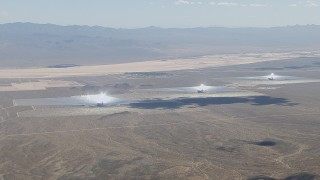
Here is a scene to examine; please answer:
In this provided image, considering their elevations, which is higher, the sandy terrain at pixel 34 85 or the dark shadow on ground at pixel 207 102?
the sandy terrain at pixel 34 85

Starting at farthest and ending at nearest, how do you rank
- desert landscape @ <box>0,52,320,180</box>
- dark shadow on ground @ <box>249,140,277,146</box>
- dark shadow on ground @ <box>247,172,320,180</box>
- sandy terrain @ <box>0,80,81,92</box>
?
sandy terrain @ <box>0,80,81,92</box> → dark shadow on ground @ <box>249,140,277,146</box> → desert landscape @ <box>0,52,320,180</box> → dark shadow on ground @ <box>247,172,320,180</box>

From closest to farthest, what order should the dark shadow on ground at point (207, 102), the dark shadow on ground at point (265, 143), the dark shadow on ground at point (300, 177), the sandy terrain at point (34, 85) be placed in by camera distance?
the dark shadow on ground at point (300, 177) < the dark shadow on ground at point (265, 143) < the dark shadow on ground at point (207, 102) < the sandy terrain at point (34, 85)

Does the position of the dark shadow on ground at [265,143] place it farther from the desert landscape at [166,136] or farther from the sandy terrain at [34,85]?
the sandy terrain at [34,85]

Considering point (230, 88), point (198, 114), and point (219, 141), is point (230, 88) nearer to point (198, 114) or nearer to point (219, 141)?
point (198, 114)

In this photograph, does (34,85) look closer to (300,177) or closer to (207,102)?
(207,102)

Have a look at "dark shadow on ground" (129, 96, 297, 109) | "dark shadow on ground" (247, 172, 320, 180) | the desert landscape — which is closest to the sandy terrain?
the desert landscape

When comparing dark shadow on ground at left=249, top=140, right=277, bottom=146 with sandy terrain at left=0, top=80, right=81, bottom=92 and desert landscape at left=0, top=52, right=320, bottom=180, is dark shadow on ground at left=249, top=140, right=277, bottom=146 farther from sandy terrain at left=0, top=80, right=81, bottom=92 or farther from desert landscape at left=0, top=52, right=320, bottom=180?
sandy terrain at left=0, top=80, right=81, bottom=92

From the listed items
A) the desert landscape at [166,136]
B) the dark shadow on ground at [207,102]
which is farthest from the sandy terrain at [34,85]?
the dark shadow on ground at [207,102]

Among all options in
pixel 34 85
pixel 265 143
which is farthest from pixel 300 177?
pixel 34 85
